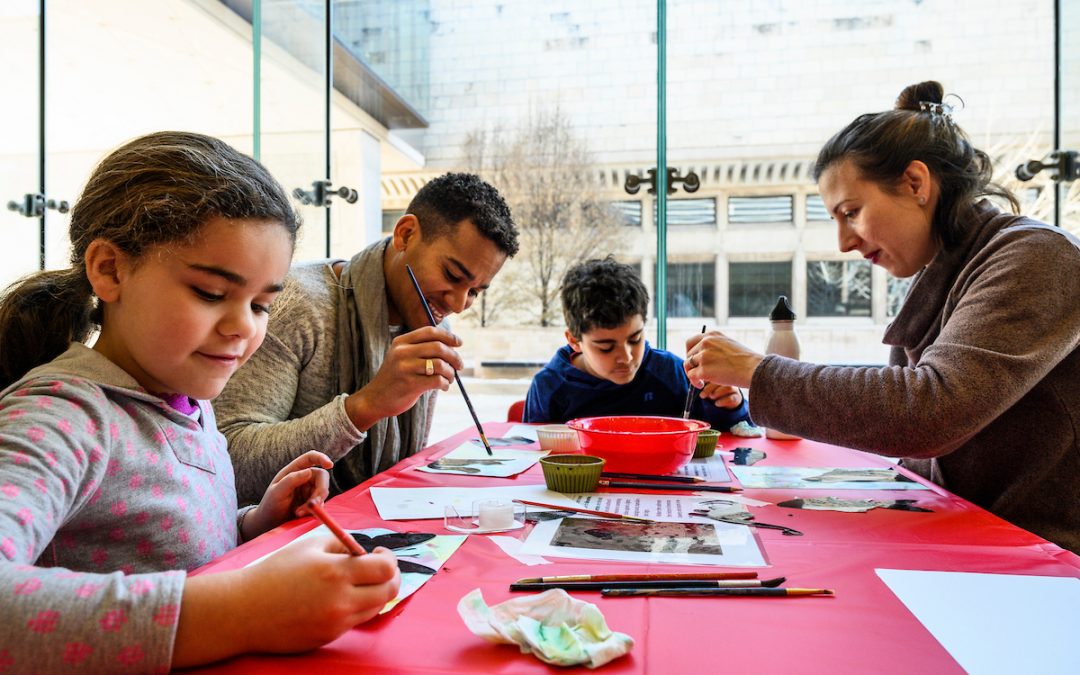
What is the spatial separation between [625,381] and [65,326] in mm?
1593

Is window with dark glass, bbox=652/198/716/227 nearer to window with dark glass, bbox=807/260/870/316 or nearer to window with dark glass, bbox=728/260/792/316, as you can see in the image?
window with dark glass, bbox=728/260/792/316

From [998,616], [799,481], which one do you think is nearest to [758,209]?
[799,481]

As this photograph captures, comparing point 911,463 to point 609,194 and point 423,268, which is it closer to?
point 423,268

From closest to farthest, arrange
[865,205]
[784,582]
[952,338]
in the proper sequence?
[784,582] < [952,338] < [865,205]

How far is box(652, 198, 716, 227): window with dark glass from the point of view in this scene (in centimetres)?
358

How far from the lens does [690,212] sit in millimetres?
3590

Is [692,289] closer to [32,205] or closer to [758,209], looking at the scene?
[758,209]

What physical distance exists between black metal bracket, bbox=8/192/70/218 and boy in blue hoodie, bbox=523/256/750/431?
9.12 ft

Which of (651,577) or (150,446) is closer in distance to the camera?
(651,577)

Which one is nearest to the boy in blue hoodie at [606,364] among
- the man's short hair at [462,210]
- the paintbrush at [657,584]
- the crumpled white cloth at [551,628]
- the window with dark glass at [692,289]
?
the man's short hair at [462,210]

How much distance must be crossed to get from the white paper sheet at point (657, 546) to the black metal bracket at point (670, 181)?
2.81m

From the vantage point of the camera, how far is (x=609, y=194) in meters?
3.72

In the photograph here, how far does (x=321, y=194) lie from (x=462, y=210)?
2278mm

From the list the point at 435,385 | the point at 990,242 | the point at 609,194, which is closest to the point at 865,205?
the point at 990,242
